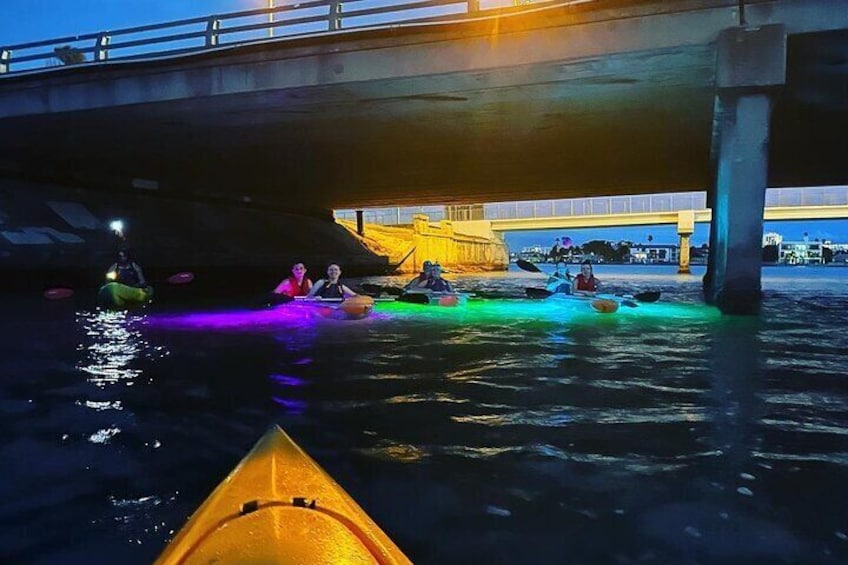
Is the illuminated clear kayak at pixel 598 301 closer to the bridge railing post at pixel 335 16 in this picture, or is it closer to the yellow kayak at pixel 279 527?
the bridge railing post at pixel 335 16

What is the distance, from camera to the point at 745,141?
13.9m

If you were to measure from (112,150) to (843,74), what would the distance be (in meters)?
24.1

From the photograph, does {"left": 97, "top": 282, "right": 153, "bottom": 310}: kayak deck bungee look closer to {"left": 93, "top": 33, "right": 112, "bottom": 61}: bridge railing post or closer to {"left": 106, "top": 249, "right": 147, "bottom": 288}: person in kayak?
{"left": 106, "top": 249, "right": 147, "bottom": 288}: person in kayak

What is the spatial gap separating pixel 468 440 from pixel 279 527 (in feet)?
10.1

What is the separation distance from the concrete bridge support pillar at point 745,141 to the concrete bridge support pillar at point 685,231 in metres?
49.5

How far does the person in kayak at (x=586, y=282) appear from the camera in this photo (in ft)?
56.7

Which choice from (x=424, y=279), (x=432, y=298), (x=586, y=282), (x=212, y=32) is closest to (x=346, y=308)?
(x=432, y=298)

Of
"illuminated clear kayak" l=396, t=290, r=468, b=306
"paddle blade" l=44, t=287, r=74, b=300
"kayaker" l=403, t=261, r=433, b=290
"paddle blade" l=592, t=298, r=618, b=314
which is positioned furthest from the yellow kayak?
"paddle blade" l=44, t=287, r=74, b=300

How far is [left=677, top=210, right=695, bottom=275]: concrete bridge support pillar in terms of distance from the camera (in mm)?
60719

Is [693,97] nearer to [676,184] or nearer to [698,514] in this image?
[698,514]

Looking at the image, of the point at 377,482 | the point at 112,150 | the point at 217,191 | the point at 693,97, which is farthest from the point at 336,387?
the point at 217,191

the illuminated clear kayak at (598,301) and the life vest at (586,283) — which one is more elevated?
the life vest at (586,283)

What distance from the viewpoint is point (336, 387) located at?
24.4 feet

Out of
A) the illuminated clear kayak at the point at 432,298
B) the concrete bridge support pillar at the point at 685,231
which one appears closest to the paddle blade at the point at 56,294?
the illuminated clear kayak at the point at 432,298
